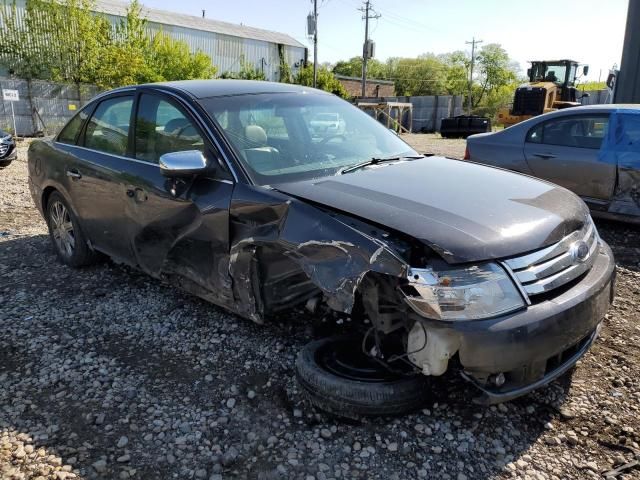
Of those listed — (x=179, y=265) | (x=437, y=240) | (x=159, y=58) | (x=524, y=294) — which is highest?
(x=159, y=58)

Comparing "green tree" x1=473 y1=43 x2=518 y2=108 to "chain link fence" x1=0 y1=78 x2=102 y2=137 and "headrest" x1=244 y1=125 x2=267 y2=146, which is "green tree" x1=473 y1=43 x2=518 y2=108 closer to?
"chain link fence" x1=0 y1=78 x2=102 y2=137

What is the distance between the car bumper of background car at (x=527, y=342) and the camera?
85.1 inches

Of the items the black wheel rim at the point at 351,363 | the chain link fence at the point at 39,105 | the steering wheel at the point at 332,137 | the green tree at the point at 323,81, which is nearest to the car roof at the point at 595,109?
the steering wheel at the point at 332,137

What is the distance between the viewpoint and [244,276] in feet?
9.55

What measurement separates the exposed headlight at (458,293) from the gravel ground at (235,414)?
70 centimetres

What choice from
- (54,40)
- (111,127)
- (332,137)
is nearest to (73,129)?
(111,127)

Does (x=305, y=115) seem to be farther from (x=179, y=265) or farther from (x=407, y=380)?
(x=407, y=380)

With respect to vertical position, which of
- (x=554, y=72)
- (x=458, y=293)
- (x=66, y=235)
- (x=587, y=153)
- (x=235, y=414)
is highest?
(x=554, y=72)

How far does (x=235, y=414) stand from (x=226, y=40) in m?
39.9

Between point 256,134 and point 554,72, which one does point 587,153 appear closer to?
point 256,134

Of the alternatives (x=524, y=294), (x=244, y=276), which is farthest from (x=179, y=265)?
(x=524, y=294)

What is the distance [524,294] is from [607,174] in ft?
14.1

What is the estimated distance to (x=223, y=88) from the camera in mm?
3629

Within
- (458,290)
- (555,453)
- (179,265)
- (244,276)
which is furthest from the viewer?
(179,265)
